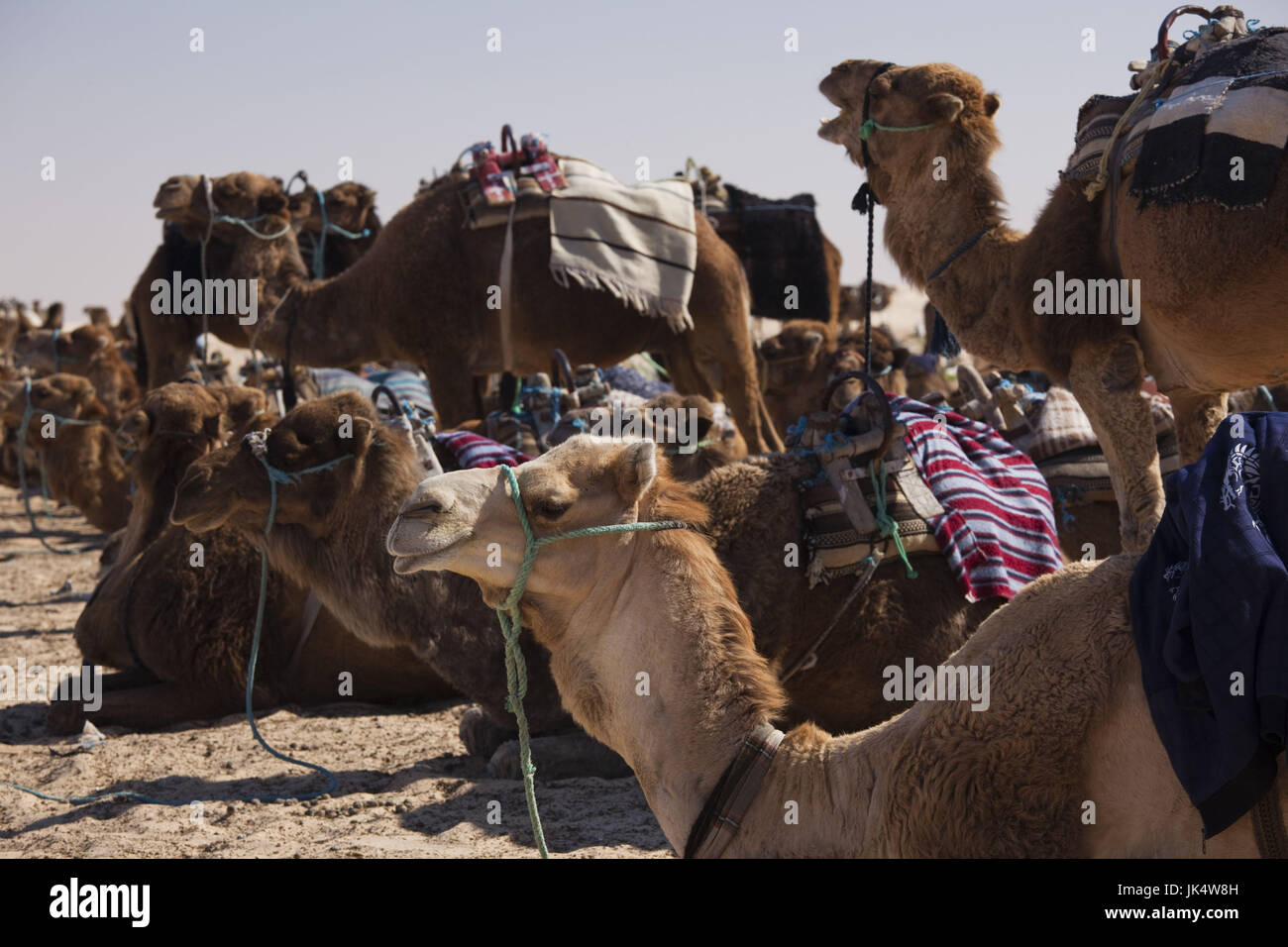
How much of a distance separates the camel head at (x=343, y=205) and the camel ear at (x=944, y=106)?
7350 millimetres

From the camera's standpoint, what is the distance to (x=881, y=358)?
1061 cm

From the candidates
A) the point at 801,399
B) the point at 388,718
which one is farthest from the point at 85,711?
the point at 801,399

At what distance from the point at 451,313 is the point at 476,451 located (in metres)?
2.72

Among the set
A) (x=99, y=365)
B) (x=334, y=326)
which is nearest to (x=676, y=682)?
(x=334, y=326)

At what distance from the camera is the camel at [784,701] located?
2586mm

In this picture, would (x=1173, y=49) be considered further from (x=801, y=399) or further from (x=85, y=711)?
(x=801, y=399)

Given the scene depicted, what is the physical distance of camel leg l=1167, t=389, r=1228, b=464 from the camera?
462 centimetres

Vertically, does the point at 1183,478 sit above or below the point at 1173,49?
below

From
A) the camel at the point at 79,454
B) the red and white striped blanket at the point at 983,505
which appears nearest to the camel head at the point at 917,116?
the red and white striped blanket at the point at 983,505

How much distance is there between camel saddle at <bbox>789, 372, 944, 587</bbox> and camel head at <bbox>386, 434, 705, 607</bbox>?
56.4 inches

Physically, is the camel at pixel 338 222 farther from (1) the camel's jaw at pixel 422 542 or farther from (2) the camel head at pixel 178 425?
(1) the camel's jaw at pixel 422 542

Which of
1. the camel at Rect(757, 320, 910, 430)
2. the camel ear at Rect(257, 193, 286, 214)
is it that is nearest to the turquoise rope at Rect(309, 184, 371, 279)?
the camel ear at Rect(257, 193, 286, 214)

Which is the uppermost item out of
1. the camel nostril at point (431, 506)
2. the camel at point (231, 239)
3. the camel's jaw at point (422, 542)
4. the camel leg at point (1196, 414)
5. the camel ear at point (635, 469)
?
the camel at point (231, 239)

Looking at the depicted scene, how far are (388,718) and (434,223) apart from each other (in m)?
3.56
